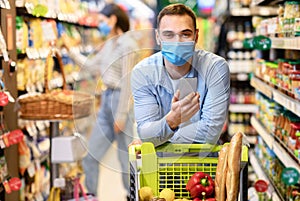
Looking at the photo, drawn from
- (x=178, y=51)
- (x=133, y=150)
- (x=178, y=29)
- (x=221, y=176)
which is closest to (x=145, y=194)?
(x=133, y=150)

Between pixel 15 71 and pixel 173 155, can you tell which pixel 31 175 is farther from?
pixel 173 155

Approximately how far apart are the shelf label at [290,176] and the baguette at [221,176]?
97cm

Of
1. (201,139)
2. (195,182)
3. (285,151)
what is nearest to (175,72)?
(201,139)

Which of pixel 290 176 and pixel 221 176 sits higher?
pixel 221 176

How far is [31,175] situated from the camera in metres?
5.70

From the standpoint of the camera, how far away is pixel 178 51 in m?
3.22

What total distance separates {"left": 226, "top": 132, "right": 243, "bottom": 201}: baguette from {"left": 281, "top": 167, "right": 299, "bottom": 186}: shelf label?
→ 1.05 m

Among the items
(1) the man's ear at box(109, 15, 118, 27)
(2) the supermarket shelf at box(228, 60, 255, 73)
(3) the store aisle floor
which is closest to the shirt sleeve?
(1) the man's ear at box(109, 15, 118, 27)

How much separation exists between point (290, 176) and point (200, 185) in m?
1.10

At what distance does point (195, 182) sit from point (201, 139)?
0.28 meters

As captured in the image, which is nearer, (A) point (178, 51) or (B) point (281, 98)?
(A) point (178, 51)

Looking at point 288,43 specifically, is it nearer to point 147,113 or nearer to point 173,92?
point 173,92

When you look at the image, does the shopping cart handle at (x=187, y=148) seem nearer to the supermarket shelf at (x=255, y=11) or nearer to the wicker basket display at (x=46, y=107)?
the wicker basket display at (x=46, y=107)

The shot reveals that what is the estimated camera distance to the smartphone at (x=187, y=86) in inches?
125
